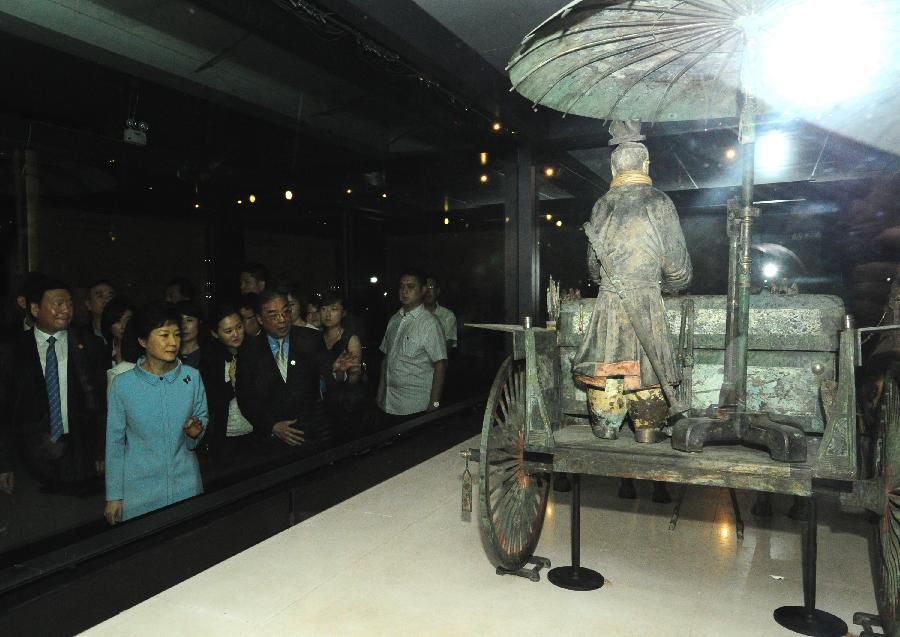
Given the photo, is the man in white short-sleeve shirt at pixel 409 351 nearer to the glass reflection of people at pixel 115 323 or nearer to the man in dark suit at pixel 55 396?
the glass reflection of people at pixel 115 323

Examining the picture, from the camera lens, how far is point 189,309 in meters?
3.79

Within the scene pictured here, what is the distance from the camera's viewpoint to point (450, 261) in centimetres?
680

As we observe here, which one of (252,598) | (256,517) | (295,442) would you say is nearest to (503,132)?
(295,442)

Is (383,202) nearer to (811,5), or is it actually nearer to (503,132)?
Result: (503,132)

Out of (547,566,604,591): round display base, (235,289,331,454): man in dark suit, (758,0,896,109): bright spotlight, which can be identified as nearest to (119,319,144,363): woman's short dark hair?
(235,289,331,454): man in dark suit

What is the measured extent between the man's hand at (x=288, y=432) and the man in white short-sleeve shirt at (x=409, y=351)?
128cm

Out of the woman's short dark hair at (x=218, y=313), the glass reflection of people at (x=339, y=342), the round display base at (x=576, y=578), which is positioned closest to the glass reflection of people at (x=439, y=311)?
the glass reflection of people at (x=339, y=342)

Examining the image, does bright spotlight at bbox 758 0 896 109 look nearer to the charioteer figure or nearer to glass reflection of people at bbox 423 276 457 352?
the charioteer figure

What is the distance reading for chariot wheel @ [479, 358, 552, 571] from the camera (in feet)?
10.8

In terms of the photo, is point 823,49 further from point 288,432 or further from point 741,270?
point 288,432

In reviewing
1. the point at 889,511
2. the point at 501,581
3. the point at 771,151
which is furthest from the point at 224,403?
the point at 771,151

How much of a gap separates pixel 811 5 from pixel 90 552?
419 cm

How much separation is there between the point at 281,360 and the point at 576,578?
2.44 m

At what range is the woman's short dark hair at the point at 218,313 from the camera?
3945 mm
